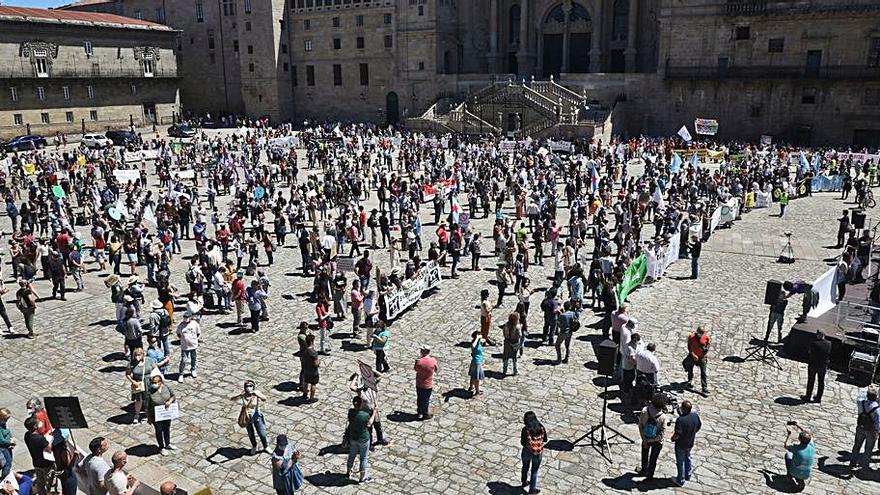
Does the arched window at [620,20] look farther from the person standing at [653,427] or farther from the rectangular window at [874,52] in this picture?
the person standing at [653,427]

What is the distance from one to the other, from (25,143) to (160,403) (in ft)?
159

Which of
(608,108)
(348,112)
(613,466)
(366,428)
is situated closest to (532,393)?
(613,466)

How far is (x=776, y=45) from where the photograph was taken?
4869 centimetres

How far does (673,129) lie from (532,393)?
142ft

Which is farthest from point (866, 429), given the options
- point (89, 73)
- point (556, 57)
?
point (89, 73)

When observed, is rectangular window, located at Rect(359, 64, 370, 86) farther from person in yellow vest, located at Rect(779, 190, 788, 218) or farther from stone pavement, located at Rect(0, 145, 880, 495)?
stone pavement, located at Rect(0, 145, 880, 495)

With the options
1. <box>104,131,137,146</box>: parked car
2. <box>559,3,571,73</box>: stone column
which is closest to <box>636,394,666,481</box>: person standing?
<box>104,131,137,146</box>: parked car

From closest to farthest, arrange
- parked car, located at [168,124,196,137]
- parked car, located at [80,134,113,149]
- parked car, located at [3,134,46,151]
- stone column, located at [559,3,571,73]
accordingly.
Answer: parked car, located at [3,134,46,151], parked car, located at [80,134,113,149], parked car, located at [168,124,196,137], stone column, located at [559,3,571,73]

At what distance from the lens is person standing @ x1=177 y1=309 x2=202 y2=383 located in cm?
1395

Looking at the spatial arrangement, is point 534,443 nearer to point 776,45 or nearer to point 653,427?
point 653,427

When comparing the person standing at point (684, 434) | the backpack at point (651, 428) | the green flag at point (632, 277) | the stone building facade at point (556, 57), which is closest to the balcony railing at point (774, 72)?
the stone building facade at point (556, 57)

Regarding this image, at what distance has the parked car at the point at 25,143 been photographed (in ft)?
163

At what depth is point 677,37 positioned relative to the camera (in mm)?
51125

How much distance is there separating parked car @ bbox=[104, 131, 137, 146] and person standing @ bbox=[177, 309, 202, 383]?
44.3m
